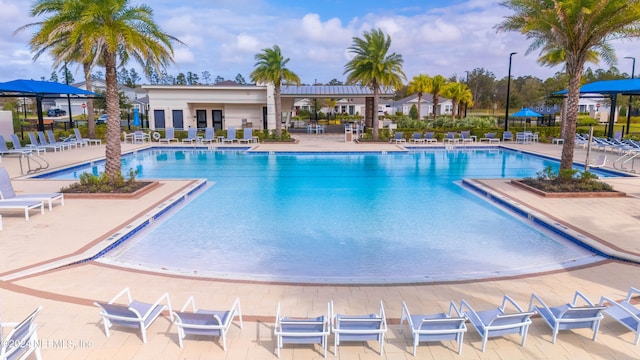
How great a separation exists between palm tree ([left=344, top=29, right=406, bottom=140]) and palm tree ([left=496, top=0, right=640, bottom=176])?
39.7ft

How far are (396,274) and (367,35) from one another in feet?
70.8

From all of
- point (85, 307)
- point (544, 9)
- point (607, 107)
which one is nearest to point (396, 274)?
point (85, 307)

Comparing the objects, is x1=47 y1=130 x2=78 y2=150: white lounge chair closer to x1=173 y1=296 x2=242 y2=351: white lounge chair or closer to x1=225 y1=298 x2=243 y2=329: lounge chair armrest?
x1=225 y1=298 x2=243 y2=329: lounge chair armrest

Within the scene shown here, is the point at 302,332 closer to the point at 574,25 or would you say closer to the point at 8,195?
the point at 8,195

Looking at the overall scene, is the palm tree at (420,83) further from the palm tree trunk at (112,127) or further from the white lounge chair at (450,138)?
the palm tree trunk at (112,127)

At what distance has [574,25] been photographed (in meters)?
12.5

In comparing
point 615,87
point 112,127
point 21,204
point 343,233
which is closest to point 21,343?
point 343,233

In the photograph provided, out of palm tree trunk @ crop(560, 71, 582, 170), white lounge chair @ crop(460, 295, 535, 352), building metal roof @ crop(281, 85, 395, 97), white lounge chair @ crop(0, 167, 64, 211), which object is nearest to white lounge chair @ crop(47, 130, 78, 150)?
building metal roof @ crop(281, 85, 395, 97)

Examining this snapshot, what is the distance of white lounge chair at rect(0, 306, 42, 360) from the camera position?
4070 millimetres

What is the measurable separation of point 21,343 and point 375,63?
24044 mm

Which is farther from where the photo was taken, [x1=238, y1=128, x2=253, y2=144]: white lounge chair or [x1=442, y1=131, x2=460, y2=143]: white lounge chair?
[x1=442, y1=131, x2=460, y2=143]: white lounge chair

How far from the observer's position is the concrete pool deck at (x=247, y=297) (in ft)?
15.8

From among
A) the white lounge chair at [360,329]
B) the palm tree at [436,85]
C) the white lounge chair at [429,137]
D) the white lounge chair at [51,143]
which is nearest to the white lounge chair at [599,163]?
the white lounge chair at [429,137]

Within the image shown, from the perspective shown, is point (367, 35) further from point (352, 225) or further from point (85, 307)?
point (85, 307)
